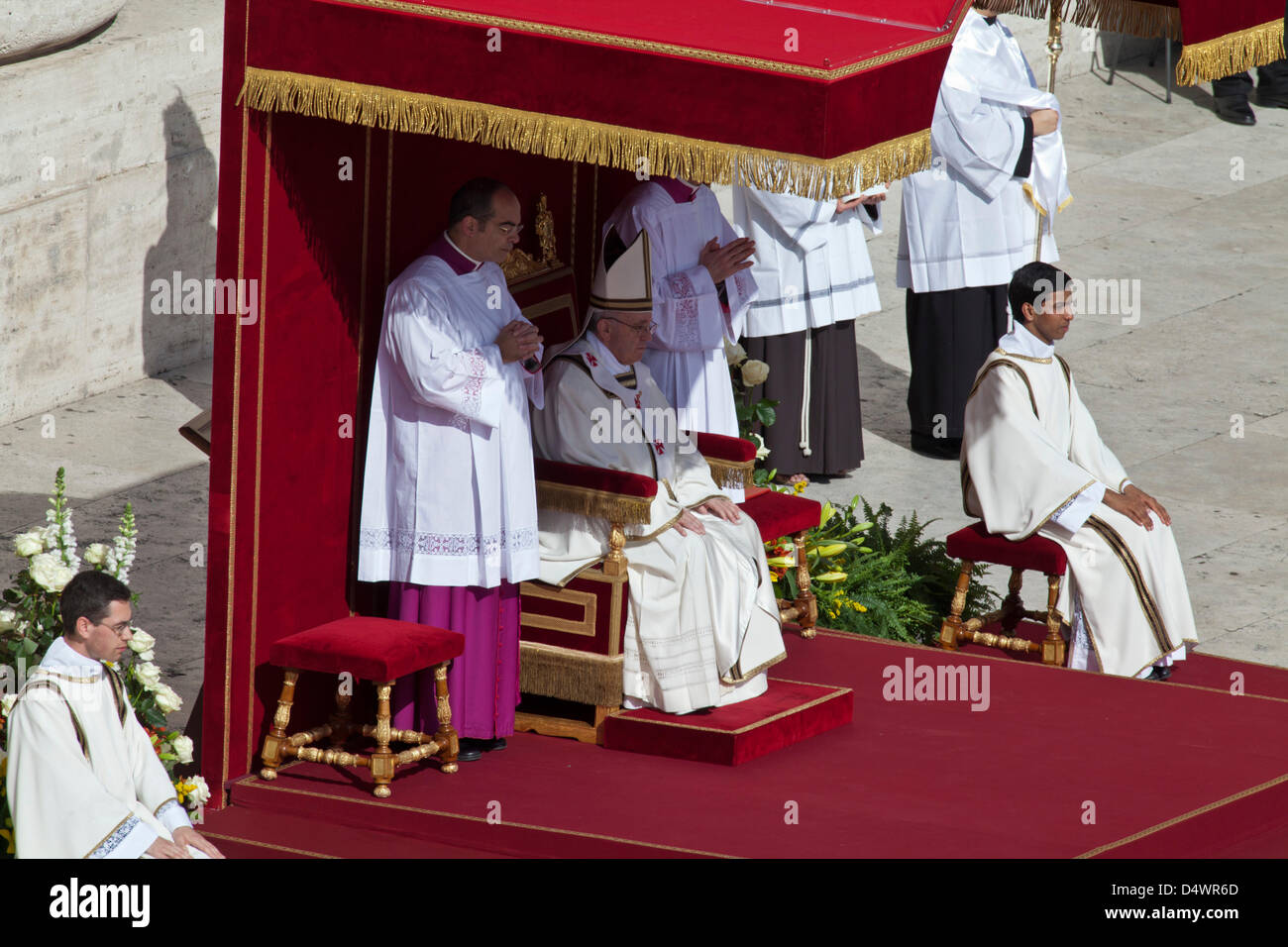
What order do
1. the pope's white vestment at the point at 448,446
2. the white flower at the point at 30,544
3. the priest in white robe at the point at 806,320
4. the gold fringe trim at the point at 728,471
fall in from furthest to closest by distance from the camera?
the priest in white robe at the point at 806,320 < the gold fringe trim at the point at 728,471 < the pope's white vestment at the point at 448,446 < the white flower at the point at 30,544

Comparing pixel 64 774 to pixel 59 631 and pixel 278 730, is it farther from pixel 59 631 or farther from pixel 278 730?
pixel 278 730

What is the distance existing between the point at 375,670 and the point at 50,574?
1.00 meters

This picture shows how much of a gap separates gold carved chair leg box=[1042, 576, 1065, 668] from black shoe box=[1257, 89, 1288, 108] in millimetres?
9674

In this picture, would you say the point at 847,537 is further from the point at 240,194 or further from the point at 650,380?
the point at 240,194

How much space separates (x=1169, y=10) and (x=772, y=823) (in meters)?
3.29

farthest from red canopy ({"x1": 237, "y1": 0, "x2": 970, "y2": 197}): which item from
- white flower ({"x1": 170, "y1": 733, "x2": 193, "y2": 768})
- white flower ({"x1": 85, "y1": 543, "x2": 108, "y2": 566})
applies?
white flower ({"x1": 170, "y1": 733, "x2": 193, "y2": 768})

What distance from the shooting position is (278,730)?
26.1 ft

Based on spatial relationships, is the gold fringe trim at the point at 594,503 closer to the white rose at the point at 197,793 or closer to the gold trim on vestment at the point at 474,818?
the gold trim on vestment at the point at 474,818

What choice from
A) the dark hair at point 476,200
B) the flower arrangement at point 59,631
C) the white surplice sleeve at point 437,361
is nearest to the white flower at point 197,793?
the flower arrangement at point 59,631

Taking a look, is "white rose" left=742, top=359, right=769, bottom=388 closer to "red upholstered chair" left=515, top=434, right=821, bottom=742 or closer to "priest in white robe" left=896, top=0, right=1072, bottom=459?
"priest in white robe" left=896, top=0, right=1072, bottom=459

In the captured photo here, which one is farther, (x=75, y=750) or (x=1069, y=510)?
(x=1069, y=510)

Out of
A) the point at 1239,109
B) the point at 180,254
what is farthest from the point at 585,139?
the point at 1239,109

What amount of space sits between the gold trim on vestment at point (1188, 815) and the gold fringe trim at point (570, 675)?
1.71 meters

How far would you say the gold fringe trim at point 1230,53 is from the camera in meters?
8.16
